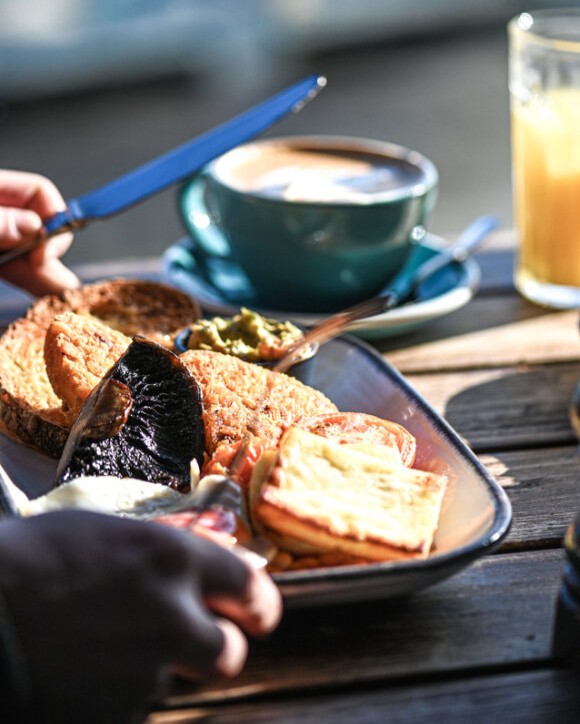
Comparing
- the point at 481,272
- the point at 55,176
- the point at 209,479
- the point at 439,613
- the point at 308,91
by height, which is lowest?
the point at 55,176

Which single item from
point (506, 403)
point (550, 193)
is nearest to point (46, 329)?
point (506, 403)

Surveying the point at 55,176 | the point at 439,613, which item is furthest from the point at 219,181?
the point at 55,176

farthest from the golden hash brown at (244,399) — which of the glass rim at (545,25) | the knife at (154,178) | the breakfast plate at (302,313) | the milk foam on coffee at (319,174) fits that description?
the glass rim at (545,25)

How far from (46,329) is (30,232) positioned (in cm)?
20

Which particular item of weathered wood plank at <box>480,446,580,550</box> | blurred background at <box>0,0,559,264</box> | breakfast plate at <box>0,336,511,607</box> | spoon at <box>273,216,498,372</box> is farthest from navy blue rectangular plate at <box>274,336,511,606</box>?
blurred background at <box>0,0,559,264</box>

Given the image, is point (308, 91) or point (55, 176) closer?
point (308, 91)

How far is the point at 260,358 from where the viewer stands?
4.67 feet

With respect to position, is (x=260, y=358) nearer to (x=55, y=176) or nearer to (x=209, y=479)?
(x=209, y=479)

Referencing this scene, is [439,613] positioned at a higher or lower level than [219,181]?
lower

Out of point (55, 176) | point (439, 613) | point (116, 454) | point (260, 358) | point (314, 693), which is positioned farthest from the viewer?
point (55, 176)

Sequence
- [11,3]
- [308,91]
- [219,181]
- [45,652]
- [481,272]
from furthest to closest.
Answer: [11,3]
[481,272]
[219,181]
[308,91]
[45,652]

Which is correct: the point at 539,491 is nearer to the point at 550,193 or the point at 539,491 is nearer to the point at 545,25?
the point at 550,193

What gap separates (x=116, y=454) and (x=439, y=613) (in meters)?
0.38

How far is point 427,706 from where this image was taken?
873 millimetres
